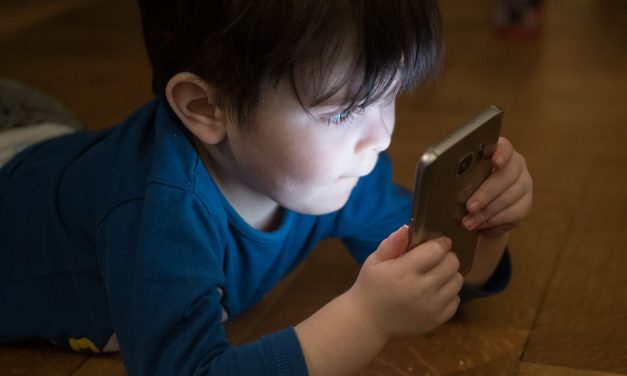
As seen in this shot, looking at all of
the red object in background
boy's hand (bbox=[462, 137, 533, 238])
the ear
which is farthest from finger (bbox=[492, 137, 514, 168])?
the red object in background

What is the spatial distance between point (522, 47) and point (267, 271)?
0.95 m

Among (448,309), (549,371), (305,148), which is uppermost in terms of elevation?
(305,148)

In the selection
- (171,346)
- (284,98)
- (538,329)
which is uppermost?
(284,98)

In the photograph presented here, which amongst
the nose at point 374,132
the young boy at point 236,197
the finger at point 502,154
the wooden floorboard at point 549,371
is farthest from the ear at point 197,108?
the wooden floorboard at point 549,371

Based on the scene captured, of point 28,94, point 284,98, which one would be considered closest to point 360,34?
point 284,98

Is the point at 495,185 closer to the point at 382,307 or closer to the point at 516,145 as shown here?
the point at 382,307

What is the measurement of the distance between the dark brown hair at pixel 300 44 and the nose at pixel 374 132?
1.2 inches

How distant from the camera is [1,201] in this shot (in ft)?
2.66

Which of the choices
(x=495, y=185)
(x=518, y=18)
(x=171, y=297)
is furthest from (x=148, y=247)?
(x=518, y=18)

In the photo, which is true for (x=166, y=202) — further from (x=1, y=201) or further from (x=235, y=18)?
(x=1, y=201)

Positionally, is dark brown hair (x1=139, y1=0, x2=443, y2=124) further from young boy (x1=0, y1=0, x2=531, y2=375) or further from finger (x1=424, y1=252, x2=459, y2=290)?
finger (x1=424, y1=252, x2=459, y2=290)

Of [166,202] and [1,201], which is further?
[1,201]

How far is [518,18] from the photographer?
1.65 m

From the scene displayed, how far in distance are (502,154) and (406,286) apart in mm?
145
